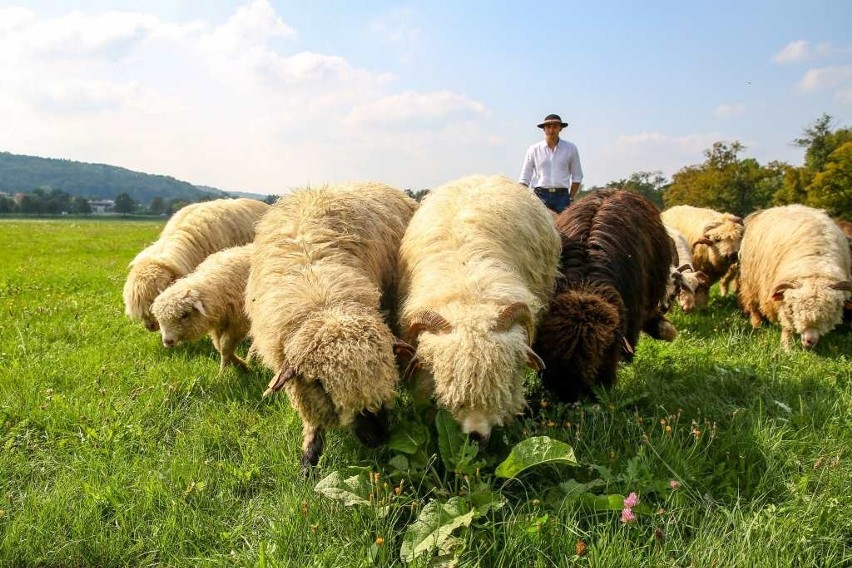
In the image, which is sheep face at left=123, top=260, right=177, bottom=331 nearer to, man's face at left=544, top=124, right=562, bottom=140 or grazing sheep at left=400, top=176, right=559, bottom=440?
grazing sheep at left=400, top=176, right=559, bottom=440

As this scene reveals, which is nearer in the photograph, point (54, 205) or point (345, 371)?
point (345, 371)

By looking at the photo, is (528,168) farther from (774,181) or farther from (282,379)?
(774,181)

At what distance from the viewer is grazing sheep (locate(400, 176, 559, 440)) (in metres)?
3.66

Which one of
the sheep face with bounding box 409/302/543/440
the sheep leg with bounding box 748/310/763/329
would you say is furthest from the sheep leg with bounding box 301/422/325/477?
the sheep leg with bounding box 748/310/763/329

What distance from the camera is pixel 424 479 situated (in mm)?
3514

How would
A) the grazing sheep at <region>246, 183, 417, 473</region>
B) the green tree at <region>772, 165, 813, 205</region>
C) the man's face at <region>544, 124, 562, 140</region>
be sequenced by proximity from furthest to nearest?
the green tree at <region>772, 165, 813, 205</region> → the man's face at <region>544, 124, 562, 140</region> → the grazing sheep at <region>246, 183, 417, 473</region>

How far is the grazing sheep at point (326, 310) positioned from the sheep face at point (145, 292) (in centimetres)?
344

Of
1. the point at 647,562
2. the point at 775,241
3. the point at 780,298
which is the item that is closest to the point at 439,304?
the point at 647,562

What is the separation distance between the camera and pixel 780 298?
7.20 metres

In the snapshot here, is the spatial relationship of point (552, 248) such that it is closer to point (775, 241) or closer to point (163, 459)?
point (163, 459)

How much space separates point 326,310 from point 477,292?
114 cm

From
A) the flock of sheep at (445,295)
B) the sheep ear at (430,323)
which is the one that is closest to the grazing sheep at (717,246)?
the flock of sheep at (445,295)

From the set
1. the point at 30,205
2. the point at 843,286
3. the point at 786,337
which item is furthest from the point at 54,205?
the point at 843,286

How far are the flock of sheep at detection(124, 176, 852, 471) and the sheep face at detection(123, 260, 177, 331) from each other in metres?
0.02
